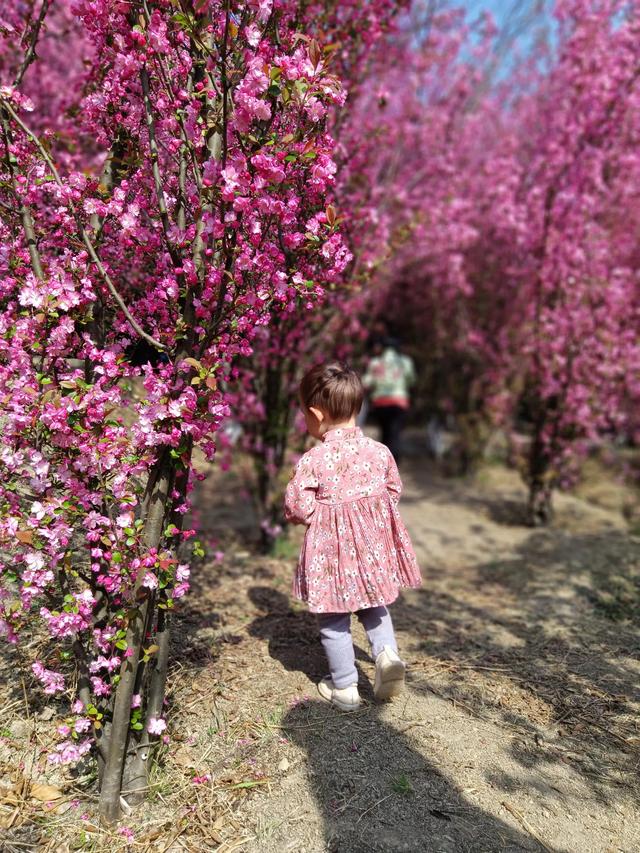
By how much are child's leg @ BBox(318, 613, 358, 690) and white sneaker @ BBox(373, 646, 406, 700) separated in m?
0.12

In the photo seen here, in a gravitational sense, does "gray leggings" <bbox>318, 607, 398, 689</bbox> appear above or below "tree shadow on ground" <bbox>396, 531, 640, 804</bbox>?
above

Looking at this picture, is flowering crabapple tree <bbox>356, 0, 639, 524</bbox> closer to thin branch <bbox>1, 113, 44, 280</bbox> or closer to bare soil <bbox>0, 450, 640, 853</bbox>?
bare soil <bbox>0, 450, 640, 853</bbox>

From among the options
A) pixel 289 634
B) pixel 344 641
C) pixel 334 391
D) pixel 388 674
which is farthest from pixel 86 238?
pixel 289 634

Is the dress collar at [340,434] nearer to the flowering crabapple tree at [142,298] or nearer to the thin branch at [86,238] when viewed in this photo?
the flowering crabapple tree at [142,298]

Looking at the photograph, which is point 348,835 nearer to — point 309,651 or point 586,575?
point 309,651

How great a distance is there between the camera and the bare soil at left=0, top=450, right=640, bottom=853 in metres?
1.95

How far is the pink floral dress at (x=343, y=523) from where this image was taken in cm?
249

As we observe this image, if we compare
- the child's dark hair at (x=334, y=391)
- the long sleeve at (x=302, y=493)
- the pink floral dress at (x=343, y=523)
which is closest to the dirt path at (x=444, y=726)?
the pink floral dress at (x=343, y=523)

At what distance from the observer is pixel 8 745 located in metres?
2.26

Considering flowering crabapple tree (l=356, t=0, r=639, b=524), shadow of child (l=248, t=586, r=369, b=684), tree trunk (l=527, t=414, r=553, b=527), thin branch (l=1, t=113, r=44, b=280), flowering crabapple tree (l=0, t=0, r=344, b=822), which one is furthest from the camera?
tree trunk (l=527, t=414, r=553, b=527)

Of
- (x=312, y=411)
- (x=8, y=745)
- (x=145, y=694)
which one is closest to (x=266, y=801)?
(x=145, y=694)

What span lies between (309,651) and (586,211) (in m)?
4.72

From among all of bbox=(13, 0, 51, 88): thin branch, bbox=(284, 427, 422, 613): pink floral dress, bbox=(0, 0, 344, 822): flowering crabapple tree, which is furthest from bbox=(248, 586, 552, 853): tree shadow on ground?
bbox=(13, 0, 51, 88): thin branch

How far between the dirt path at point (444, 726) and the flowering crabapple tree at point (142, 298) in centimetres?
50
